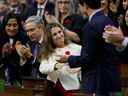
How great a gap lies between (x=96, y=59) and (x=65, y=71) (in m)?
0.76

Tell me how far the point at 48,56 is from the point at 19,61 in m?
1.09

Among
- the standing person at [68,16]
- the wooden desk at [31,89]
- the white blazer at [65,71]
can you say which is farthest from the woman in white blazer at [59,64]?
the standing person at [68,16]

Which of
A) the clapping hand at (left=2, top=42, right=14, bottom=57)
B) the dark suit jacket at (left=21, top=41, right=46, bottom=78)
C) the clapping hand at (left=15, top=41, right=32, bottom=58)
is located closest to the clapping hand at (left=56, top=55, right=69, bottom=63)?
the dark suit jacket at (left=21, top=41, right=46, bottom=78)

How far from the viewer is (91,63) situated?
497 cm

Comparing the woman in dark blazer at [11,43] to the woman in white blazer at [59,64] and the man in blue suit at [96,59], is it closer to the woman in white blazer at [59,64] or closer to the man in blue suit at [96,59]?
the woman in white blazer at [59,64]

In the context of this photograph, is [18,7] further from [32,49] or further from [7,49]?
[32,49]

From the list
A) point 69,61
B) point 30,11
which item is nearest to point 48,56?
point 69,61

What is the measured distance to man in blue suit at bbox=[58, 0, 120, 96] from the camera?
4.89 m

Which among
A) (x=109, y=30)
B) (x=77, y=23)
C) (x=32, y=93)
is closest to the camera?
(x=109, y=30)

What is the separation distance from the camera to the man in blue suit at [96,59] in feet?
16.0

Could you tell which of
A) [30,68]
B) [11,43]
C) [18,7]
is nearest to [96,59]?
[30,68]

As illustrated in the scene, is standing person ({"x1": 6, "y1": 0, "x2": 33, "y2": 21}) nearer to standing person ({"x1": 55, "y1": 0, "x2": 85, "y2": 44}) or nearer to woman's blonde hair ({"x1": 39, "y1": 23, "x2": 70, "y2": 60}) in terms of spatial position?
standing person ({"x1": 55, "y1": 0, "x2": 85, "y2": 44})

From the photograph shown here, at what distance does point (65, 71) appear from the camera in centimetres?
566

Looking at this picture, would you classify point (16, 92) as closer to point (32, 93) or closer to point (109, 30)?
point (32, 93)
